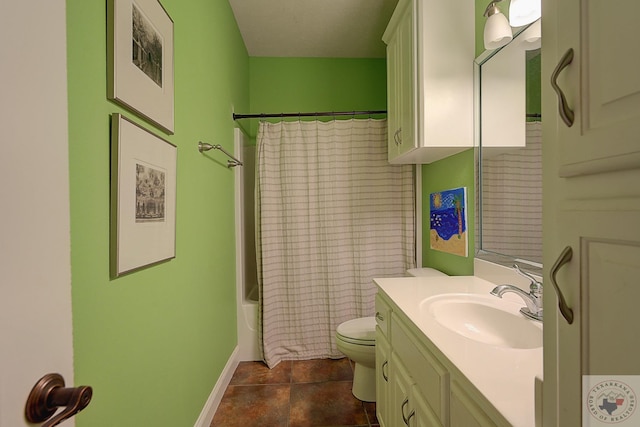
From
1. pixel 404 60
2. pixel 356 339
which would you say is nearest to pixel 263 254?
pixel 356 339

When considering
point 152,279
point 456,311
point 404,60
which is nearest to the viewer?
point 152,279

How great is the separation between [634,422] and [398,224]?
2.04 meters

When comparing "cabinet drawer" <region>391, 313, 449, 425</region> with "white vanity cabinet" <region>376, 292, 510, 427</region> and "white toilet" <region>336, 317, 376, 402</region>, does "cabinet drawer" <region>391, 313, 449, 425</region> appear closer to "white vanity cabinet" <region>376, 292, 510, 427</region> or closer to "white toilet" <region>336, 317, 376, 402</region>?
"white vanity cabinet" <region>376, 292, 510, 427</region>

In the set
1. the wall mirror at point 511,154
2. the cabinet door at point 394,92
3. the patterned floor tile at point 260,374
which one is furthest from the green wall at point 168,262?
the wall mirror at point 511,154

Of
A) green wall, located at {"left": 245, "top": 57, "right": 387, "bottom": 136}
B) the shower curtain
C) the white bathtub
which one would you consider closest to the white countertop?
the shower curtain

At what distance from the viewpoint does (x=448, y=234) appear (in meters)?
1.88

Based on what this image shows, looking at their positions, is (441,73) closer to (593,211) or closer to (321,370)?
(593,211)

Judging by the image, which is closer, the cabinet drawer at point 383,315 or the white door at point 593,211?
the white door at point 593,211

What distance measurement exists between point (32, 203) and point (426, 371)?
1012mm

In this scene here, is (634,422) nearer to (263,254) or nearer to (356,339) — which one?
(356,339)

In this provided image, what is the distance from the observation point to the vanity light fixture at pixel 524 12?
1.12 metres

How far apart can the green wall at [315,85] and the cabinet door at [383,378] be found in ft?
7.21

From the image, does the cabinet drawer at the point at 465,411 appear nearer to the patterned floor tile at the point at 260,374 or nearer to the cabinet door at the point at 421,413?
the cabinet door at the point at 421,413

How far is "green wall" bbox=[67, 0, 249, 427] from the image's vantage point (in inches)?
29.2
